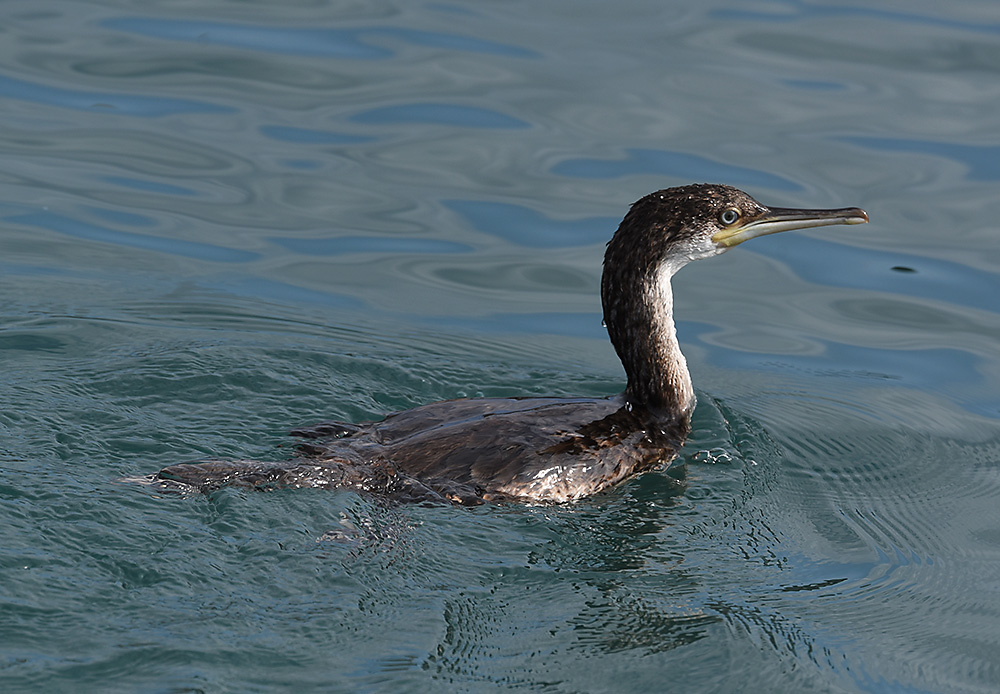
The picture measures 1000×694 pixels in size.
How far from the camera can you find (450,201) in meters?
10.5

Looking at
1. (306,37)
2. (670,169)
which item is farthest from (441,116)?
(670,169)

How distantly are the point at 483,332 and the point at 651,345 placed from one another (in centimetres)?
185

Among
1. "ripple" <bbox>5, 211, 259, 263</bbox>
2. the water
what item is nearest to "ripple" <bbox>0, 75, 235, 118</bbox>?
the water

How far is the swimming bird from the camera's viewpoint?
245 inches

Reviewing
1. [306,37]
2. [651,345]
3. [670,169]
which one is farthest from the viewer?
[306,37]

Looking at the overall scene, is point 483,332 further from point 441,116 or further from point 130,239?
point 441,116

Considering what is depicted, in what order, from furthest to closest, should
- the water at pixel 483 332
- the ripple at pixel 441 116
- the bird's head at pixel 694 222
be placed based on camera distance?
the ripple at pixel 441 116
the bird's head at pixel 694 222
the water at pixel 483 332

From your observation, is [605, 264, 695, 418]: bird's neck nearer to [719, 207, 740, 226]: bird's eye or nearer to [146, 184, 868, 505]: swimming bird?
[146, 184, 868, 505]: swimming bird

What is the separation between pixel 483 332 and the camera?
8.84m

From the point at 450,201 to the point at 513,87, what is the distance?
195 cm

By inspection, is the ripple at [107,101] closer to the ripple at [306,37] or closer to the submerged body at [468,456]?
the ripple at [306,37]

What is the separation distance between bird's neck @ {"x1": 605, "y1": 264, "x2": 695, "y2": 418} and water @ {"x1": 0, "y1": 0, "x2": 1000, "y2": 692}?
0.39 meters

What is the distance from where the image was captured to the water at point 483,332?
214 inches

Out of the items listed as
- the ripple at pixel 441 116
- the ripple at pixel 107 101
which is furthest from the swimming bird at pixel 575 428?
the ripple at pixel 107 101
